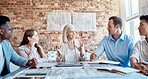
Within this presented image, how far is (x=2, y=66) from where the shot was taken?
1.91 m

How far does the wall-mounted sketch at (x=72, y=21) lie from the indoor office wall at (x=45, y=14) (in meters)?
0.11

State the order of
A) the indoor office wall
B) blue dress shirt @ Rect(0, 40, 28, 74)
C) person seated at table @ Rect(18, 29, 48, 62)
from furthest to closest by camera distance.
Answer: the indoor office wall, person seated at table @ Rect(18, 29, 48, 62), blue dress shirt @ Rect(0, 40, 28, 74)

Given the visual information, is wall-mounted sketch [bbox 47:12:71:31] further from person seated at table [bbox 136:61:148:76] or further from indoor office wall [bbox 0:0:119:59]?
person seated at table [bbox 136:61:148:76]

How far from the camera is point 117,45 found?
2.71m

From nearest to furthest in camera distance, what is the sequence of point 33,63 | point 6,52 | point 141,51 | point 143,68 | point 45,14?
1. point 143,68
2. point 33,63
3. point 6,52
4. point 141,51
5. point 45,14

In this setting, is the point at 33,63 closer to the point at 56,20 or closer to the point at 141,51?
the point at 141,51

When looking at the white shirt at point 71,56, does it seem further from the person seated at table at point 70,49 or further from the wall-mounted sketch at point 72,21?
the wall-mounted sketch at point 72,21

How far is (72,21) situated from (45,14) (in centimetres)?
94

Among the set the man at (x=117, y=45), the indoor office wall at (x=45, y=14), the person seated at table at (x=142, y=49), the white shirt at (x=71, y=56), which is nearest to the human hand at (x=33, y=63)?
the white shirt at (x=71, y=56)

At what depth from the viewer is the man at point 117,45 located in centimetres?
264

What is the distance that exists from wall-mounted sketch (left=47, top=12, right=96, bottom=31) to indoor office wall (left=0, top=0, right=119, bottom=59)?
0.35ft

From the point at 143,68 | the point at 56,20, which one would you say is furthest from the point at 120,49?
the point at 56,20

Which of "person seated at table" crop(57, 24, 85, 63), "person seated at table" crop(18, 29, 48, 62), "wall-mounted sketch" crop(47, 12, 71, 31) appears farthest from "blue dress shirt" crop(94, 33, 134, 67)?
"wall-mounted sketch" crop(47, 12, 71, 31)

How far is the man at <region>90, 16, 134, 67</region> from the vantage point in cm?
264
